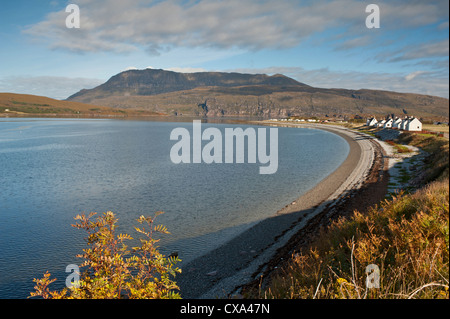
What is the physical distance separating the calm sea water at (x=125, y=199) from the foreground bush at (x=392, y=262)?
8.99 m

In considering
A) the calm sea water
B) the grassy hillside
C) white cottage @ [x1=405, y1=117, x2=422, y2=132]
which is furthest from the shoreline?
white cottage @ [x1=405, y1=117, x2=422, y2=132]

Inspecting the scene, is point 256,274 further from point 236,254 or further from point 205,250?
point 205,250

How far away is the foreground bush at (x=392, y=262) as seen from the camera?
5.33 metres

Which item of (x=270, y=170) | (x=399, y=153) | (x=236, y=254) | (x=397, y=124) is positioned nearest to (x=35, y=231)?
(x=236, y=254)

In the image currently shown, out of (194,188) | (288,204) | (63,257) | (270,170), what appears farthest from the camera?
(270,170)

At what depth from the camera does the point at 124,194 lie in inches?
1099

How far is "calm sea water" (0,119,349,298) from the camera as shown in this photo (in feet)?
53.7

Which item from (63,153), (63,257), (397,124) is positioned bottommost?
(63,257)

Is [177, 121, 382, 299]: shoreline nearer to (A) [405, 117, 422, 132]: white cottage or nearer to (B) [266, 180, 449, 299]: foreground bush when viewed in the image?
(B) [266, 180, 449, 299]: foreground bush

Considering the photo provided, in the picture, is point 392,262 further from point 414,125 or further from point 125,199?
point 414,125

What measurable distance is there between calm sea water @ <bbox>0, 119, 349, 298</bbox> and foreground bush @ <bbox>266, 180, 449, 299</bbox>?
8993mm

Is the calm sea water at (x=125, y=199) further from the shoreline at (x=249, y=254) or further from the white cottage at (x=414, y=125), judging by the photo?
the white cottage at (x=414, y=125)

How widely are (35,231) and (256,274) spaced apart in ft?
51.1

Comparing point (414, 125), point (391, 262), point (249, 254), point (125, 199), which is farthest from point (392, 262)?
point (414, 125)
